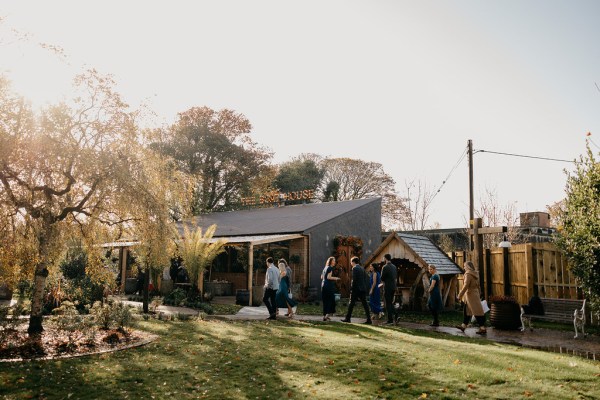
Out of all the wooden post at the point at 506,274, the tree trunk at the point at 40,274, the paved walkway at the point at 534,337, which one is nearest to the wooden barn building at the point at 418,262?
the wooden post at the point at 506,274

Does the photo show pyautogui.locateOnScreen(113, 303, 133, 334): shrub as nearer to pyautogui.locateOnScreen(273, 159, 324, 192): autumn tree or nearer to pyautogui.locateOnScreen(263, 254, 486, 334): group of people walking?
pyautogui.locateOnScreen(263, 254, 486, 334): group of people walking

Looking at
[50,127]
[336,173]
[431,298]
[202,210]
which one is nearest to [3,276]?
[50,127]

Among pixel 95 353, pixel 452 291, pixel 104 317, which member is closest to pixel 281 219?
pixel 452 291

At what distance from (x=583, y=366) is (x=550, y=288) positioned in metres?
6.51

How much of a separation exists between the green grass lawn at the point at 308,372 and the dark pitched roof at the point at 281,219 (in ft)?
40.8

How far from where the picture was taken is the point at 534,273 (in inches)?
529

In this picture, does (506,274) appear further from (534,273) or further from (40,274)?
(40,274)

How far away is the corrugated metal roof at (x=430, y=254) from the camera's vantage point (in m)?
15.5

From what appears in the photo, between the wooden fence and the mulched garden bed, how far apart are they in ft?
33.3

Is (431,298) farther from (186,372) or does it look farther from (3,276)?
(3,276)

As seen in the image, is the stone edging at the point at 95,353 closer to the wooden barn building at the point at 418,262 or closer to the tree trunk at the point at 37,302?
the tree trunk at the point at 37,302

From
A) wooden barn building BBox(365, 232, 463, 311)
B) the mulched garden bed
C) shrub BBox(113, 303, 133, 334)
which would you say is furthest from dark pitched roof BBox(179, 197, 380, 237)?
the mulched garden bed

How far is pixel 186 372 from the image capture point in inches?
263

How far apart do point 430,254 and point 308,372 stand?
411 inches
